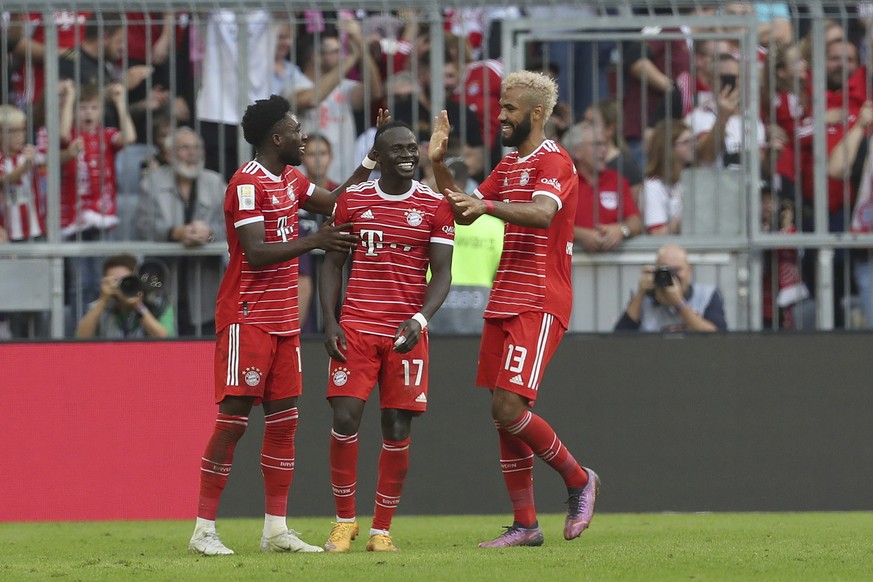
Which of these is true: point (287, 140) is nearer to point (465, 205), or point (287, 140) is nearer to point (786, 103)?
point (465, 205)

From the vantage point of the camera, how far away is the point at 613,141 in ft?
34.7

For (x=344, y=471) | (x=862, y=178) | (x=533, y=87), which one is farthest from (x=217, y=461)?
(x=862, y=178)

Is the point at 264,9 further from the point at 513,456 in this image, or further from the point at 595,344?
the point at 513,456

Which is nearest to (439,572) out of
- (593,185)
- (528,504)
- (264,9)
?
(528,504)

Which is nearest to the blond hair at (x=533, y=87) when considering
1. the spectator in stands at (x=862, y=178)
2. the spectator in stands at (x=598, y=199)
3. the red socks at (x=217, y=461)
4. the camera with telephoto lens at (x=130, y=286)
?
the red socks at (x=217, y=461)

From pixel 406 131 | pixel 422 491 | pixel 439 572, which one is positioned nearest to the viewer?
pixel 439 572

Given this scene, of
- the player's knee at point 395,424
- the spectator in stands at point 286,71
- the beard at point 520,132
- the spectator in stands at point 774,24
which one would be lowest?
the player's knee at point 395,424

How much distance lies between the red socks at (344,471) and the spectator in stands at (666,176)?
3674 millimetres

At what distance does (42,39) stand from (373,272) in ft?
13.1

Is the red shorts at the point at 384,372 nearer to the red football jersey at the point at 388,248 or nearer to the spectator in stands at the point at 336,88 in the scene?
the red football jersey at the point at 388,248

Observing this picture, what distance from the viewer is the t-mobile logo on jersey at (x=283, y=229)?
776cm

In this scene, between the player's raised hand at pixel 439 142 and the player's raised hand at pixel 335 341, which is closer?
the player's raised hand at pixel 335 341

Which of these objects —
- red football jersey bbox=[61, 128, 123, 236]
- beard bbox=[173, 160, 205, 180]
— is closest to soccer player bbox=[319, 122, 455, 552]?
beard bbox=[173, 160, 205, 180]

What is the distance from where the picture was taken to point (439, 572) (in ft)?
21.9
